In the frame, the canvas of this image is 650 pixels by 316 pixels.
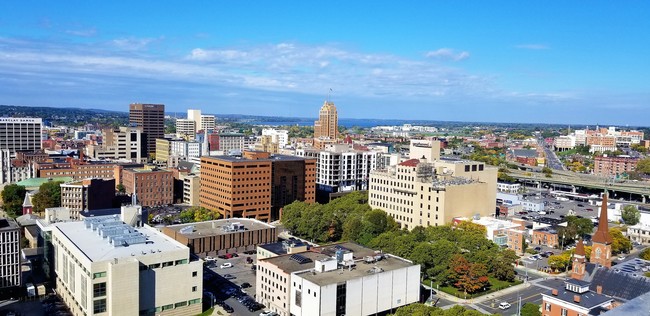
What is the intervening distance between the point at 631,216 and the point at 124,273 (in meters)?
103

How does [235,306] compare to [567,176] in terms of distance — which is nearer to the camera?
[235,306]

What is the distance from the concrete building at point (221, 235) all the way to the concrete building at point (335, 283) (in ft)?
71.1

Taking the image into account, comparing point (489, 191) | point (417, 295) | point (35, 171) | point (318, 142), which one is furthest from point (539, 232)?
point (35, 171)

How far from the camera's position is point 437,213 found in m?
97.7

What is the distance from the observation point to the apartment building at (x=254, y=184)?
108 meters

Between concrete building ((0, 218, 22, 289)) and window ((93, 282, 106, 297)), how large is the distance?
1570cm

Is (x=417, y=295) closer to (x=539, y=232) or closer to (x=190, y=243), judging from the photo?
(x=190, y=243)

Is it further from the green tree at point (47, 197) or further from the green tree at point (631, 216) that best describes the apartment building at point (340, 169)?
the green tree at point (631, 216)

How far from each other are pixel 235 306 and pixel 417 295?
2170cm

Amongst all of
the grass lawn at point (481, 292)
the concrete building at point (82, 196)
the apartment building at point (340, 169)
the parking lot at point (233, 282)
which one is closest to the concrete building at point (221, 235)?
the parking lot at point (233, 282)

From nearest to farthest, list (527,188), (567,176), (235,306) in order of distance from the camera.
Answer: (235,306)
(527,188)
(567,176)

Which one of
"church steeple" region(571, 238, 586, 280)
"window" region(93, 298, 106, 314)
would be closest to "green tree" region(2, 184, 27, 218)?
"window" region(93, 298, 106, 314)

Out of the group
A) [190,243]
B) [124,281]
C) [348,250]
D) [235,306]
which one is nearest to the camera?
[124,281]

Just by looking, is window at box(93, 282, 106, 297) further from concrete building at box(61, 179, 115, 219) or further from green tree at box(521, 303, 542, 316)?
concrete building at box(61, 179, 115, 219)
